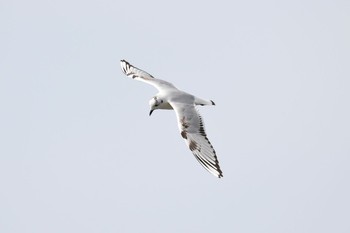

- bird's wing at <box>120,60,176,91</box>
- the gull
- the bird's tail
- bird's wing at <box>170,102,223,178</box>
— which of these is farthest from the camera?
bird's wing at <box>120,60,176,91</box>

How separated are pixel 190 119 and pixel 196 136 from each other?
1.64 ft

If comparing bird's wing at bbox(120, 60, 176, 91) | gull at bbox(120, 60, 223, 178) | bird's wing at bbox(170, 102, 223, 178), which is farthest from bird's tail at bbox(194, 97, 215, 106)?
bird's wing at bbox(120, 60, 176, 91)

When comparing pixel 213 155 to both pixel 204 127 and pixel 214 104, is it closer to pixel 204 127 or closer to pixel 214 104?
pixel 204 127

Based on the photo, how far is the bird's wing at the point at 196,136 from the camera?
70.7 ft

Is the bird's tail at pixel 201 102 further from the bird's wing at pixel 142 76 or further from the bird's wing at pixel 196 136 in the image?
the bird's wing at pixel 142 76

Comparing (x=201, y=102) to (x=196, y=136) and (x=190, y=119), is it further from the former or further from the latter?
(x=196, y=136)

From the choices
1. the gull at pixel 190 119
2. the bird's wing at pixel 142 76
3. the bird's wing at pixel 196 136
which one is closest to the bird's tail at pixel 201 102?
the gull at pixel 190 119

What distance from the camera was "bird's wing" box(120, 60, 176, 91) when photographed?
25109mm

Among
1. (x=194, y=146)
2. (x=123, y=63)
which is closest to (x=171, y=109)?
(x=194, y=146)

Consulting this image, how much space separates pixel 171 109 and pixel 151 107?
523 mm

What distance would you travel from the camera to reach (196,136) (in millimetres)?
22312

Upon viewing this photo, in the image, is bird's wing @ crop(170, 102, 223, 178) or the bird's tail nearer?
bird's wing @ crop(170, 102, 223, 178)

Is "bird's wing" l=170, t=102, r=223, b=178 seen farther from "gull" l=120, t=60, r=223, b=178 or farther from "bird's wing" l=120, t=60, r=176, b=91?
"bird's wing" l=120, t=60, r=176, b=91

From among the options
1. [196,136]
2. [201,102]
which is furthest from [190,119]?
[201,102]
